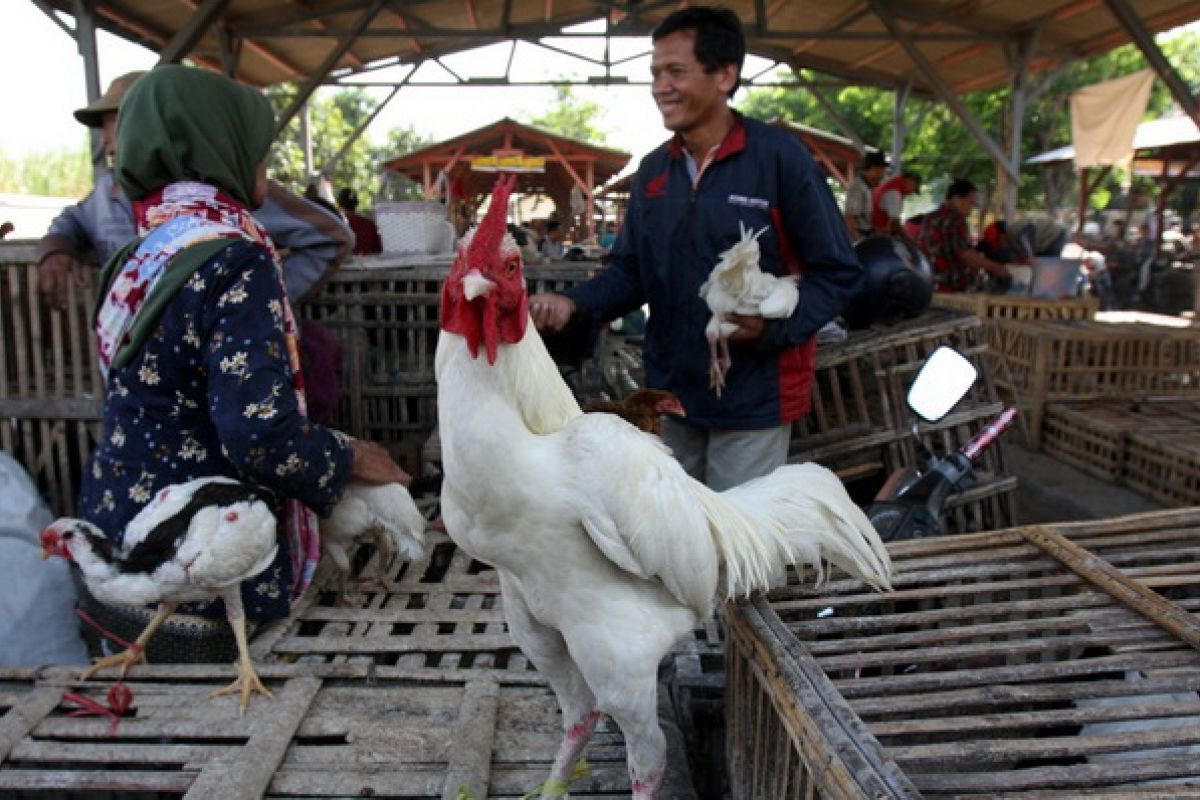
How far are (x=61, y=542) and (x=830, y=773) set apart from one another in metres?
2.07

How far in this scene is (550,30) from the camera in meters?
11.8

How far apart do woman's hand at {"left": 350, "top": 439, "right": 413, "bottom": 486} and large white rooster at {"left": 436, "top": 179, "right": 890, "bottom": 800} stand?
99 cm

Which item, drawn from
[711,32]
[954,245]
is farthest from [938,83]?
[711,32]

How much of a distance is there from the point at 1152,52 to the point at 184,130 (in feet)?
27.4

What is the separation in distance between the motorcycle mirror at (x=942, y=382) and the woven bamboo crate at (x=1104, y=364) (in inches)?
95.6

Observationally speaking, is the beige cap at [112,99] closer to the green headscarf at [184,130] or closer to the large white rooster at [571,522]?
Result: the green headscarf at [184,130]

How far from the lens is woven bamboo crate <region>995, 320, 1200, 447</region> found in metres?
4.86

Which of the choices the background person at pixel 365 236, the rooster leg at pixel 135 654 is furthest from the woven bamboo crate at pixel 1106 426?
the background person at pixel 365 236

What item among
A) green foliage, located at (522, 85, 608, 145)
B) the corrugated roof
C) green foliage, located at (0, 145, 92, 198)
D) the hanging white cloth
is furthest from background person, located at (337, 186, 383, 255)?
green foliage, located at (522, 85, 608, 145)

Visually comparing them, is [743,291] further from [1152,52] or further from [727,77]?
[1152,52]

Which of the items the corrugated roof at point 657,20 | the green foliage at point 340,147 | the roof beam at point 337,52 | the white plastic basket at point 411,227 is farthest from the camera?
the green foliage at point 340,147

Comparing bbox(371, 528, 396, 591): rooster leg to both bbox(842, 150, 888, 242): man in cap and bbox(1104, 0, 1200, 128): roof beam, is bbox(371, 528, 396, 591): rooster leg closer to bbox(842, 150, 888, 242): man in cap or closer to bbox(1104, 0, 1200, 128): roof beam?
bbox(842, 150, 888, 242): man in cap

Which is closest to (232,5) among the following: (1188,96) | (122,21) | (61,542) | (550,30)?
(122,21)

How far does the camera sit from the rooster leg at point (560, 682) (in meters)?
1.69
